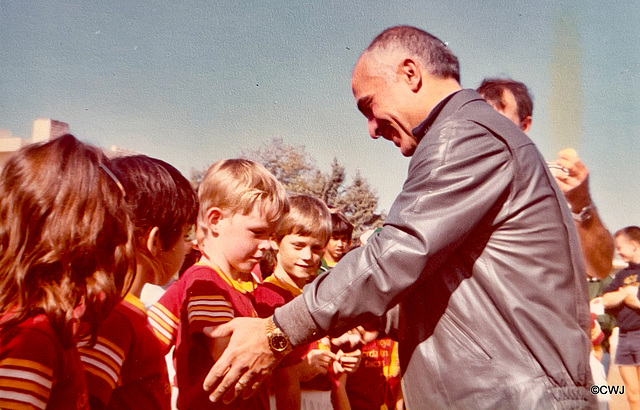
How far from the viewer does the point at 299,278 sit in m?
3.27

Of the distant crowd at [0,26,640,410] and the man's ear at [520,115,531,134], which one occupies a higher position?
the man's ear at [520,115,531,134]

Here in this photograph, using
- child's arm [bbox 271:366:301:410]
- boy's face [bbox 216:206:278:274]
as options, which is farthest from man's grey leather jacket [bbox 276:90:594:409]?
child's arm [bbox 271:366:301:410]

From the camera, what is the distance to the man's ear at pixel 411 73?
204 cm

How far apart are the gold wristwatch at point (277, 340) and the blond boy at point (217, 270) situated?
305 mm

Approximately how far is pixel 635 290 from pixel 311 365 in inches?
160

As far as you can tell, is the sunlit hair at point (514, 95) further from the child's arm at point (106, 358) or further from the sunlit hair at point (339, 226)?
the child's arm at point (106, 358)

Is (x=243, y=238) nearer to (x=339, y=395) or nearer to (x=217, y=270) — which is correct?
(x=217, y=270)

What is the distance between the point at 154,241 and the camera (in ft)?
6.58

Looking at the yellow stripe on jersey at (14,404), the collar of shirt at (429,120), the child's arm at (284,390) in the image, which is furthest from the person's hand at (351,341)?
the yellow stripe on jersey at (14,404)

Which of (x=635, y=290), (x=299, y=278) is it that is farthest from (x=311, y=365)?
(x=635, y=290)

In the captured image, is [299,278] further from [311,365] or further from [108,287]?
[108,287]

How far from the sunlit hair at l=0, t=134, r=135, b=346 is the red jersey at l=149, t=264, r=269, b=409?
2.04ft

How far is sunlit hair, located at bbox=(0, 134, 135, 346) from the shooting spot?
134 cm

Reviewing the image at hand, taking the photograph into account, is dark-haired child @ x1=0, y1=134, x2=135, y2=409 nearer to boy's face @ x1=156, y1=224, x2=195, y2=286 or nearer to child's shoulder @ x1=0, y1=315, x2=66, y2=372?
child's shoulder @ x1=0, y1=315, x2=66, y2=372
